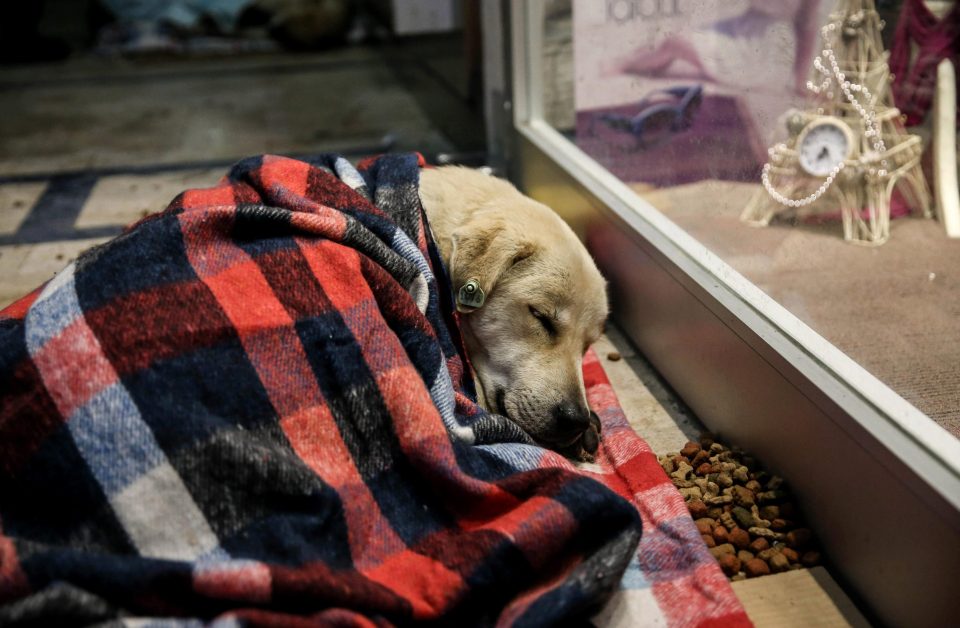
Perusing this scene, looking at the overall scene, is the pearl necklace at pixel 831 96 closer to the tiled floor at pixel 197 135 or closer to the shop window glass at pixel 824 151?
the shop window glass at pixel 824 151

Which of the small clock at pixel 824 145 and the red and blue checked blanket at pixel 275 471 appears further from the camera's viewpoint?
the small clock at pixel 824 145

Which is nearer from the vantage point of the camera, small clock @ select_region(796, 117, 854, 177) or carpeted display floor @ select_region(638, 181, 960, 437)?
carpeted display floor @ select_region(638, 181, 960, 437)

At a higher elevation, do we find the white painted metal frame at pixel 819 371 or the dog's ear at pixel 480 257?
the dog's ear at pixel 480 257

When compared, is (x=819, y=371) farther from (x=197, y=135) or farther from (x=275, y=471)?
(x=197, y=135)

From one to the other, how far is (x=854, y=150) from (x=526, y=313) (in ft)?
4.44

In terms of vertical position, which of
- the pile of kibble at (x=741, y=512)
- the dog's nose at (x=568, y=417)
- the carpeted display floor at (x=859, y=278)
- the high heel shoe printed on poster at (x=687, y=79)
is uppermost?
the high heel shoe printed on poster at (x=687, y=79)

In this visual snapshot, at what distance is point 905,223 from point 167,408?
234 centimetres

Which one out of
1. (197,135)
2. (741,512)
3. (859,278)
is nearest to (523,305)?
(741,512)

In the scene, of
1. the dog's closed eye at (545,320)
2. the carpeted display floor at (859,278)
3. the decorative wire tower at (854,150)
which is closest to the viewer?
the carpeted display floor at (859,278)

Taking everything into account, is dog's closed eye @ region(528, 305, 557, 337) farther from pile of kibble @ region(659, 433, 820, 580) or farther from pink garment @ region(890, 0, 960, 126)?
pink garment @ region(890, 0, 960, 126)

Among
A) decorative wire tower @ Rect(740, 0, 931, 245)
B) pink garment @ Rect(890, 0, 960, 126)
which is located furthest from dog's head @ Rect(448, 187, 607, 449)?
pink garment @ Rect(890, 0, 960, 126)

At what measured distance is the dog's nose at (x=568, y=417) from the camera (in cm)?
211

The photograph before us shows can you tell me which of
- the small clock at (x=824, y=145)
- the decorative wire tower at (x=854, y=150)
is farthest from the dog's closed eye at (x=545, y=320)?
the small clock at (x=824, y=145)

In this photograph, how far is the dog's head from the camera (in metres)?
2.15
